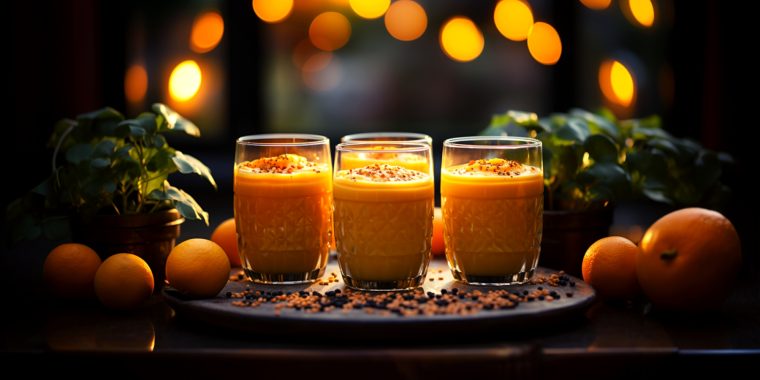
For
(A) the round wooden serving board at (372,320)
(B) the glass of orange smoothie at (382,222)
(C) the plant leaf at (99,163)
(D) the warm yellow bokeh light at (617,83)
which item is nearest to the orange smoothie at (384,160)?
(B) the glass of orange smoothie at (382,222)

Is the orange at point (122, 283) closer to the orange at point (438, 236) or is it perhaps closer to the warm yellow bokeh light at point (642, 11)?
the orange at point (438, 236)

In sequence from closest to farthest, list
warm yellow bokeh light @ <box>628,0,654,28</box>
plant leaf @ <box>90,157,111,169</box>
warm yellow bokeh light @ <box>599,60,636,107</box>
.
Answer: plant leaf @ <box>90,157,111,169</box> → warm yellow bokeh light @ <box>628,0,654,28</box> → warm yellow bokeh light @ <box>599,60,636,107</box>

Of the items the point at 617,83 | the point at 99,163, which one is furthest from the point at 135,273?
the point at 617,83

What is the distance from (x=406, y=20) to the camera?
421 centimetres

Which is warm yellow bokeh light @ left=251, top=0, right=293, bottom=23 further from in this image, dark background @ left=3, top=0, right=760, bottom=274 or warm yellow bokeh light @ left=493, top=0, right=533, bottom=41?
warm yellow bokeh light @ left=493, top=0, right=533, bottom=41

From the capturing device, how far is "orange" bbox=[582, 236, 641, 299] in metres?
1.81

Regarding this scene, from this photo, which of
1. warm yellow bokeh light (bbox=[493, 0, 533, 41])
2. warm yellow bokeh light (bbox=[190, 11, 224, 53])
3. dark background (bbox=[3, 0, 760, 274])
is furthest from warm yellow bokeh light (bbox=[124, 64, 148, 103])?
warm yellow bokeh light (bbox=[493, 0, 533, 41])

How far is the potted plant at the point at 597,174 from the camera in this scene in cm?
204

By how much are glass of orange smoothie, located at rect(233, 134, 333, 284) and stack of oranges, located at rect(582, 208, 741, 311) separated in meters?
0.69

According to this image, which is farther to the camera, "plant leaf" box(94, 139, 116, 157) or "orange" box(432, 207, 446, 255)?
"orange" box(432, 207, 446, 255)

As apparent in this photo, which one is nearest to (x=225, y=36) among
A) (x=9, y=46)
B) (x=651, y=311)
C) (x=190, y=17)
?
(x=190, y=17)

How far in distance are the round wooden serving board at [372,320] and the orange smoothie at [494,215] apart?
17cm

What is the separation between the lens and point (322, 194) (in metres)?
1.94

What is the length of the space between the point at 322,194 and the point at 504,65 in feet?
8.20
